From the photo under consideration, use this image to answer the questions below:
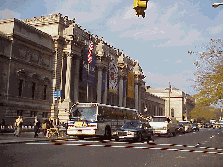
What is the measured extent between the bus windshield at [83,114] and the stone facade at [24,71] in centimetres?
1401

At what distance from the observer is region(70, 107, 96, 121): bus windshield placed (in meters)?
23.2

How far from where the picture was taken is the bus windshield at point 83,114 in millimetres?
23219

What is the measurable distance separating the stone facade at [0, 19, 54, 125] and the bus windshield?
46.0ft

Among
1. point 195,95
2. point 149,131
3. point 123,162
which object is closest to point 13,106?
point 149,131

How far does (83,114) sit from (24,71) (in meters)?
17.6

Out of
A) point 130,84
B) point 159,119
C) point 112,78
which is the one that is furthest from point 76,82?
point 130,84

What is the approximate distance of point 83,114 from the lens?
23.5m

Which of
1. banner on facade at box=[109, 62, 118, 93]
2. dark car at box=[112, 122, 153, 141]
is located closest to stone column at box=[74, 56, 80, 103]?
banner on facade at box=[109, 62, 118, 93]

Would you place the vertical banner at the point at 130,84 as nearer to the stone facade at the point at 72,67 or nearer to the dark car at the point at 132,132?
the stone facade at the point at 72,67

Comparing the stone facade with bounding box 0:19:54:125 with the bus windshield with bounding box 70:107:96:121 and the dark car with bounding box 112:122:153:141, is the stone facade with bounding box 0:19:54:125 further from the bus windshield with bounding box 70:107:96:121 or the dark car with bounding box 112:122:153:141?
the dark car with bounding box 112:122:153:141

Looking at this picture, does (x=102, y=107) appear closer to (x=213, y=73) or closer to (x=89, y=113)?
(x=89, y=113)

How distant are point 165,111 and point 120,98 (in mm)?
66248

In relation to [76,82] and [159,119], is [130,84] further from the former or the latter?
[159,119]

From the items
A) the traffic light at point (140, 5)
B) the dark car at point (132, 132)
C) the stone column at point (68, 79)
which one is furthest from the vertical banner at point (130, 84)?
the traffic light at point (140, 5)
